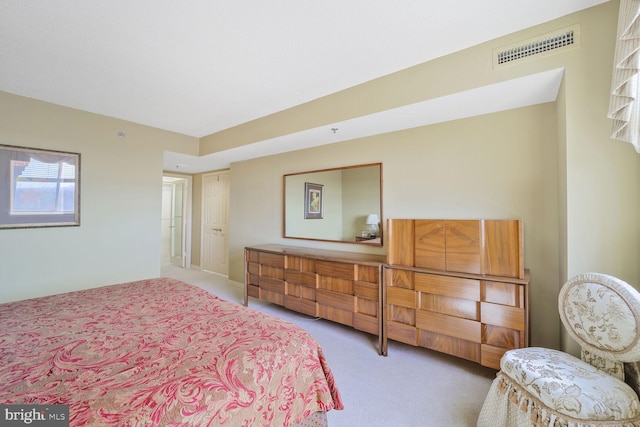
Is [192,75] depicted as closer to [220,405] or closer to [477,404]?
[220,405]

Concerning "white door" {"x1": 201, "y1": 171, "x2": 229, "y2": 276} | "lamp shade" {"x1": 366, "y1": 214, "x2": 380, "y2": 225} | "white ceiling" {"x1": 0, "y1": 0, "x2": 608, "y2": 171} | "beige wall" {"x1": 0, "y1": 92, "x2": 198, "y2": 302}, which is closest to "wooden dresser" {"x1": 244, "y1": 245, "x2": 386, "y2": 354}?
"lamp shade" {"x1": 366, "y1": 214, "x2": 380, "y2": 225}

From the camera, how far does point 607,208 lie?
1.57 meters

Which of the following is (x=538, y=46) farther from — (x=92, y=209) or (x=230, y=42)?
(x=92, y=209)

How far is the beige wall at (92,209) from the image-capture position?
275 cm

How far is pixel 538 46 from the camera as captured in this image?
67.9 inches

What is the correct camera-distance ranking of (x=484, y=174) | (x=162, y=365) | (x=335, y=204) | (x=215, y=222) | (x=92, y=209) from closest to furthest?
(x=162, y=365) < (x=484, y=174) < (x=92, y=209) < (x=335, y=204) < (x=215, y=222)

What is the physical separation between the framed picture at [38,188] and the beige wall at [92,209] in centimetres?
8

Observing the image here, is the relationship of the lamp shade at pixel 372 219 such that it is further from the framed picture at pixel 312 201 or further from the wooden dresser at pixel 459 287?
the framed picture at pixel 312 201

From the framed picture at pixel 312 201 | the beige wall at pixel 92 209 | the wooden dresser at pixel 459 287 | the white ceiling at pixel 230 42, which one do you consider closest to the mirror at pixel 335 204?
the framed picture at pixel 312 201

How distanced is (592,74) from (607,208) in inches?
32.5

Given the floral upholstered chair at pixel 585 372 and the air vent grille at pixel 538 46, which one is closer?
the floral upholstered chair at pixel 585 372

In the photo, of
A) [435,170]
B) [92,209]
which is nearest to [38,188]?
[92,209]

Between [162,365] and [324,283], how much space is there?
1953 mm

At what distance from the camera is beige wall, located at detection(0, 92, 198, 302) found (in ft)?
9.02
